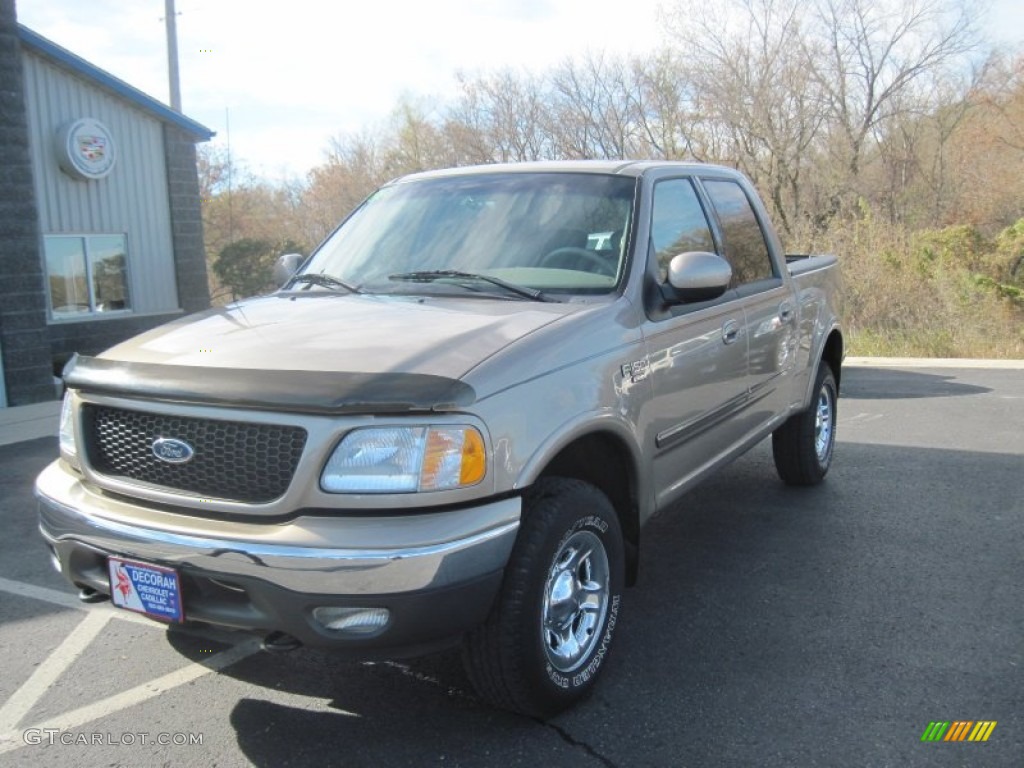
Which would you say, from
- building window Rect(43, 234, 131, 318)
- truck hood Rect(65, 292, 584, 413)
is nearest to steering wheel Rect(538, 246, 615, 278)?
truck hood Rect(65, 292, 584, 413)

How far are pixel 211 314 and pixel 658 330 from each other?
5.95 ft

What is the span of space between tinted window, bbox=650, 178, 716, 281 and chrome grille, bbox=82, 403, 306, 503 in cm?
189

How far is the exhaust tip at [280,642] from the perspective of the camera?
2.58 meters

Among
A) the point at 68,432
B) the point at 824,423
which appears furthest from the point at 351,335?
the point at 824,423

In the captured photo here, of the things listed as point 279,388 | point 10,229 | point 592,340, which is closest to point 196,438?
point 279,388

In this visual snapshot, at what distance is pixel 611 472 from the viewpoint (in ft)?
11.2

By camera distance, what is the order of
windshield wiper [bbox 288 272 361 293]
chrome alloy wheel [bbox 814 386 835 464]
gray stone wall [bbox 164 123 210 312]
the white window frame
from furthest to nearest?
gray stone wall [bbox 164 123 210 312] → the white window frame → chrome alloy wheel [bbox 814 386 835 464] → windshield wiper [bbox 288 272 361 293]

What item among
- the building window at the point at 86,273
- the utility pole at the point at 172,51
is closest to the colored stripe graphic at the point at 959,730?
the building window at the point at 86,273

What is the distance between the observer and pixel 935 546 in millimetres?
4688

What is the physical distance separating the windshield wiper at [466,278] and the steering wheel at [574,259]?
0.21 m

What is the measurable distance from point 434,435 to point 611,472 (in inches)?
42.8

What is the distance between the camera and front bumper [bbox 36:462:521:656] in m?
2.44

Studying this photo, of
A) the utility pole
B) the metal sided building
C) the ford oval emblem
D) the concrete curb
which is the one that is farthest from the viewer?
the utility pole

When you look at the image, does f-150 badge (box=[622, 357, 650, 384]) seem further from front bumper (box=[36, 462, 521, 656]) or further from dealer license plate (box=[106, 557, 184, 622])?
dealer license plate (box=[106, 557, 184, 622])
